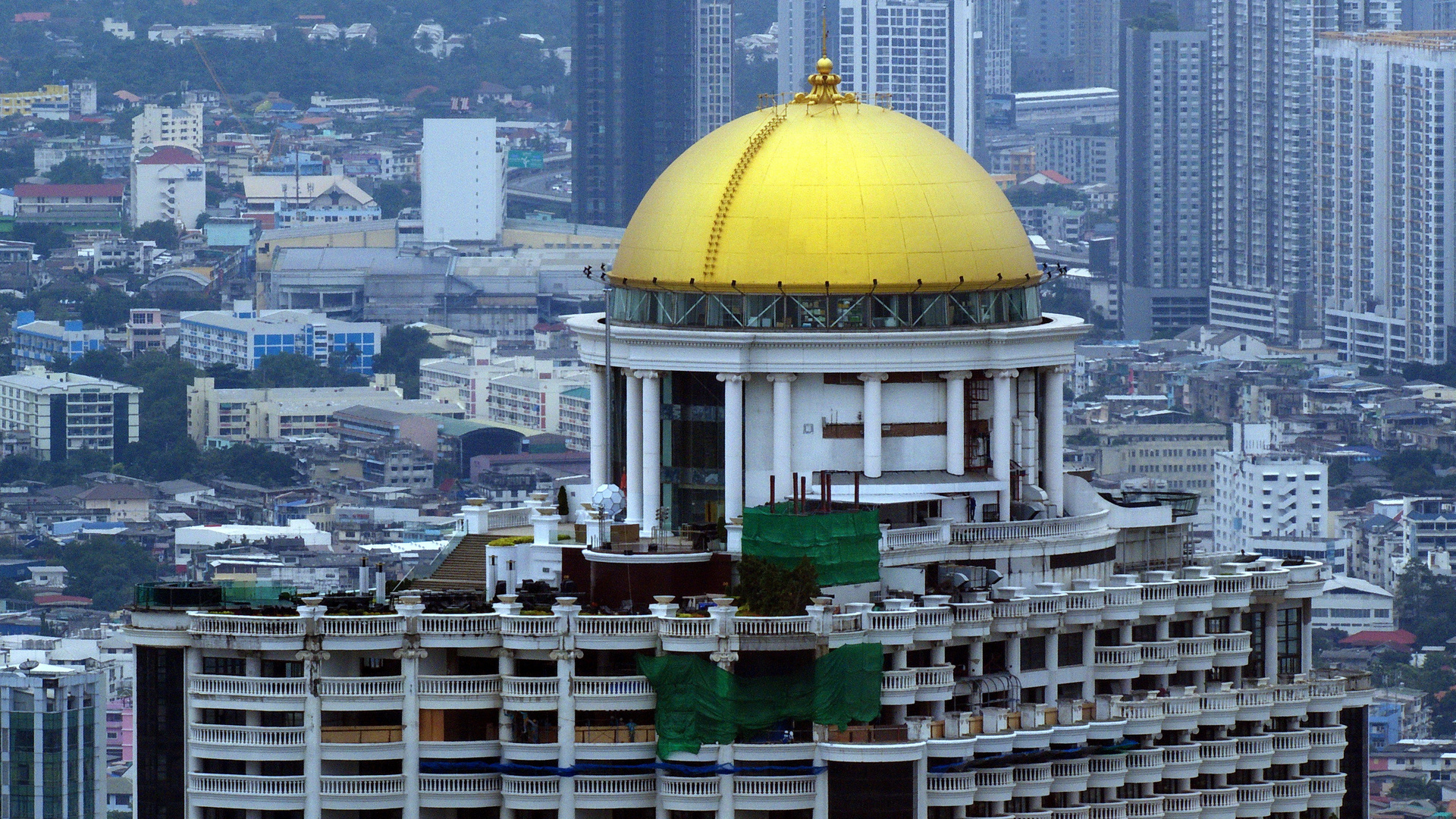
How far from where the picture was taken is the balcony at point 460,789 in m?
80.0

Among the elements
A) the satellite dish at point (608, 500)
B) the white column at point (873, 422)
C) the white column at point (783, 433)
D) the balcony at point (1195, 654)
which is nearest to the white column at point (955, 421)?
the white column at point (873, 422)

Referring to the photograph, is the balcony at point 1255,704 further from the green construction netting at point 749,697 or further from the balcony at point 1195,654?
the green construction netting at point 749,697

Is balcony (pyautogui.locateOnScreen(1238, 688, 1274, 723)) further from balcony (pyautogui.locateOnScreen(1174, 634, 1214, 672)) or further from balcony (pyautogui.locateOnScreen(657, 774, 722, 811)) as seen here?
balcony (pyautogui.locateOnScreen(657, 774, 722, 811))

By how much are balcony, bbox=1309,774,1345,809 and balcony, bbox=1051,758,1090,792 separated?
6943 millimetres

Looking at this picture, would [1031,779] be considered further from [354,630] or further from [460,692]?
[354,630]

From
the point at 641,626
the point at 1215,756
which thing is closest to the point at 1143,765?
the point at 1215,756

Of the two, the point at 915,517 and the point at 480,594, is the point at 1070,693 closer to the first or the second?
the point at 915,517

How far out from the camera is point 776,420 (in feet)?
276

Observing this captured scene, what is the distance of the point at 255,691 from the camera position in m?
79.6

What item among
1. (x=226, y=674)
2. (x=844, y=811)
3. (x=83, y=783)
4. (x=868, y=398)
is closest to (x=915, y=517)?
(x=868, y=398)

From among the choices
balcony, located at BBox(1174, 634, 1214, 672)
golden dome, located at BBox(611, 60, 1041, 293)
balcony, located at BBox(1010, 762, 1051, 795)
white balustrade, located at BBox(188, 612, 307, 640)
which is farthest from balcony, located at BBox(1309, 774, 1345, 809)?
white balustrade, located at BBox(188, 612, 307, 640)

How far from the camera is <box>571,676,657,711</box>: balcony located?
79.3 metres

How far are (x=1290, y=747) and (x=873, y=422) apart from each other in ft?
34.8

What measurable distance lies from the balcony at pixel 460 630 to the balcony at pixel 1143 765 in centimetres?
1246
